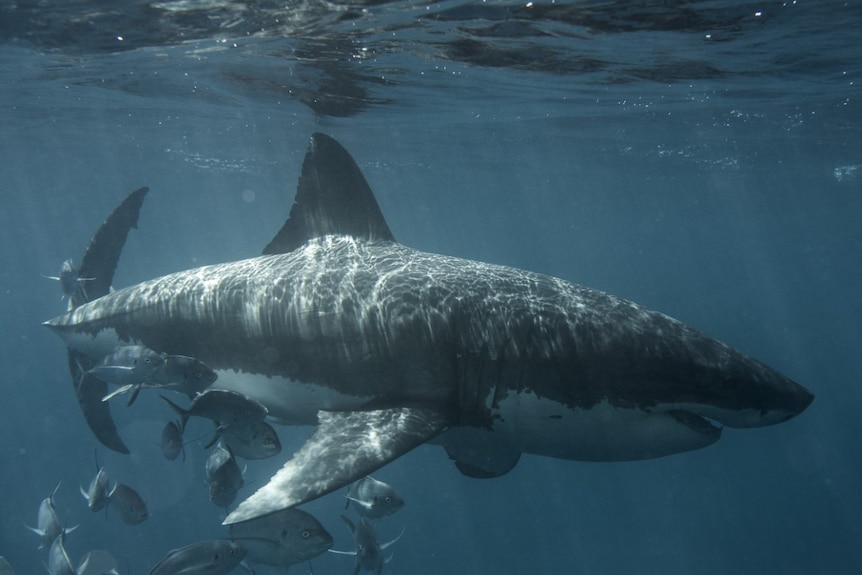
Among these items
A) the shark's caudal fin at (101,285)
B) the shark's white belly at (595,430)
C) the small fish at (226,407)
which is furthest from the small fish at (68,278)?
the shark's white belly at (595,430)

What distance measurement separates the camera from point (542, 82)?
17.1 meters

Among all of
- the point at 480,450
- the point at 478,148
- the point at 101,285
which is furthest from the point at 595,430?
the point at 478,148

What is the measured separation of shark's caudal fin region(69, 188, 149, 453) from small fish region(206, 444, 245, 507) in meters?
2.26

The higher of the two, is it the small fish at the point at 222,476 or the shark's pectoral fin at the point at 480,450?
the shark's pectoral fin at the point at 480,450

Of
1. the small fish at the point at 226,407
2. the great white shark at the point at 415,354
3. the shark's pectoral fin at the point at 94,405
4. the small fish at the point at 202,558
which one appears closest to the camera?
the great white shark at the point at 415,354

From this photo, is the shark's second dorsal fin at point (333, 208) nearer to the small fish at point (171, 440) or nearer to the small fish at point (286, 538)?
the small fish at point (171, 440)

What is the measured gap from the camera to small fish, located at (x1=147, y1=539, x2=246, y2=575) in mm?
6109

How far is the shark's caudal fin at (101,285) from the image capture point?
827cm

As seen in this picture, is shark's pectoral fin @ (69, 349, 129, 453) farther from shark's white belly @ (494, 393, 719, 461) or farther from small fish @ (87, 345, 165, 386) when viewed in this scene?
shark's white belly @ (494, 393, 719, 461)

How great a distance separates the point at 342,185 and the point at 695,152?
27.6 m

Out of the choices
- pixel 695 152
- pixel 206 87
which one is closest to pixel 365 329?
pixel 206 87

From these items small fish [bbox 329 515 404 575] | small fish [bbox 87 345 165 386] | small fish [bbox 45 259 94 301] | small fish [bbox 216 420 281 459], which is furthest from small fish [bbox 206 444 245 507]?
small fish [bbox 45 259 94 301]

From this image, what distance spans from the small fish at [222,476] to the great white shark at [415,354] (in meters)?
0.97

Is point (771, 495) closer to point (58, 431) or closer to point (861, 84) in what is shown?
point (861, 84)
